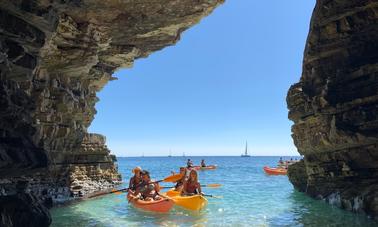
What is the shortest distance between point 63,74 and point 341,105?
12.1 meters

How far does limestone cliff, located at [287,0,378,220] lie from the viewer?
48.1ft

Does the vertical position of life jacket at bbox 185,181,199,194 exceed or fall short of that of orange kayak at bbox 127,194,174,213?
it exceeds it

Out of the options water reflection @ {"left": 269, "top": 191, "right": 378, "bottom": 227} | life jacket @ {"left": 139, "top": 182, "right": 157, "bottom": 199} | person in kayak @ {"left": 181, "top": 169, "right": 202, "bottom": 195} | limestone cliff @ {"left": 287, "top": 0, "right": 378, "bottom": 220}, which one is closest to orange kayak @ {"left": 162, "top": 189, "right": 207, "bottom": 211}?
person in kayak @ {"left": 181, "top": 169, "right": 202, "bottom": 195}

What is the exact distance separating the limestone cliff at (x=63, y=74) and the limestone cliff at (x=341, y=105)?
5734 mm

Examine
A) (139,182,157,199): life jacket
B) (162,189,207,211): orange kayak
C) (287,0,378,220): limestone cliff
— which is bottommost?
(162,189,207,211): orange kayak

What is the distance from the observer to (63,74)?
18594 millimetres

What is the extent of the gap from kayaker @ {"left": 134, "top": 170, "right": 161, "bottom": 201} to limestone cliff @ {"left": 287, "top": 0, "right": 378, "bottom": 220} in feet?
23.9

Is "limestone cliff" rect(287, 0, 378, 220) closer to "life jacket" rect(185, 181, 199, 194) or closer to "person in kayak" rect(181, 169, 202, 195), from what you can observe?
"person in kayak" rect(181, 169, 202, 195)

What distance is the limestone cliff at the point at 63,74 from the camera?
29.6 feet

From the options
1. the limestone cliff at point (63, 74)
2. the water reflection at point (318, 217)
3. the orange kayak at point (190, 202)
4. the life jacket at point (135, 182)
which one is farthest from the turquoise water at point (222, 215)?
the limestone cliff at point (63, 74)

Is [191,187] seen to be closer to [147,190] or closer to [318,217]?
[147,190]

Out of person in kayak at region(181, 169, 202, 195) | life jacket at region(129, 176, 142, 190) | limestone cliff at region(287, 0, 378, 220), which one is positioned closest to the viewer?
limestone cliff at region(287, 0, 378, 220)

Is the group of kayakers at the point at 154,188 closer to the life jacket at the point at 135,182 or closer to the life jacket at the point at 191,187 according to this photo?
the life jacket at the point at 191,187

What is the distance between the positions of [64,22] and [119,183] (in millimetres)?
16255
